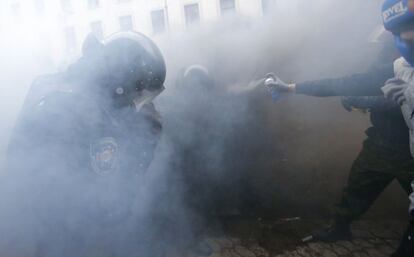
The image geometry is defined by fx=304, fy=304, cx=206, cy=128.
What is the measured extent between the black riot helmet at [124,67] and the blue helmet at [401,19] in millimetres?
1472

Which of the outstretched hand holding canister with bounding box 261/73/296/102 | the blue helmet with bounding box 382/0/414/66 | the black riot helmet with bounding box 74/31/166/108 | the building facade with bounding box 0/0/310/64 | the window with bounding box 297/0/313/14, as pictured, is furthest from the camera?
the building facade with bounding box 0/0/310/64

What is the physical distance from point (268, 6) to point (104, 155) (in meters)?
3.26

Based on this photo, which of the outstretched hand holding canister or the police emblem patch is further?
the outstretched hand holding canister

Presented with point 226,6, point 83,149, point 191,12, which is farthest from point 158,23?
point 83,149

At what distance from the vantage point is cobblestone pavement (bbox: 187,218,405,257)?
251 centimetres

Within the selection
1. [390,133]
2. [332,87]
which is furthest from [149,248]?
[390,133]

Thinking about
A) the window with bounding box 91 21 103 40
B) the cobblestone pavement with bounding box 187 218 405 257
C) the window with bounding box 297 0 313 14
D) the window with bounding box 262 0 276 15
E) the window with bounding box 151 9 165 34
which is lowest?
the cobblestone pavement with bounding box 187 218 405 257

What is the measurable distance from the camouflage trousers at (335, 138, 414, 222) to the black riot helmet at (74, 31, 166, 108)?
1.72m

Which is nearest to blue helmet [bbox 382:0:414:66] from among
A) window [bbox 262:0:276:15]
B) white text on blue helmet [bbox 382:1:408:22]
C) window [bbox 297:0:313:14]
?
white text on blue helmet [bbox 382:1:408:22]

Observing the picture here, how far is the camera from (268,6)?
406cm

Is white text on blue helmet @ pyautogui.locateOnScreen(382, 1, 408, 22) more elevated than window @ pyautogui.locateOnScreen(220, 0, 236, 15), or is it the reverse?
window @ pyautogui.locateOnScreen(220, 0, 236, 15)

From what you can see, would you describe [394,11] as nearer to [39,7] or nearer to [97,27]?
[39,7]

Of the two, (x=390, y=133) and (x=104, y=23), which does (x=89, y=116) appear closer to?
(x=390, y=133)

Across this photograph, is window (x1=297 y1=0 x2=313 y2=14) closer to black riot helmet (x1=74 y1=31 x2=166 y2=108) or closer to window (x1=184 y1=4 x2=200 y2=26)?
black riot helmet (x1=74 y1=31 x2=166 y2=108)
